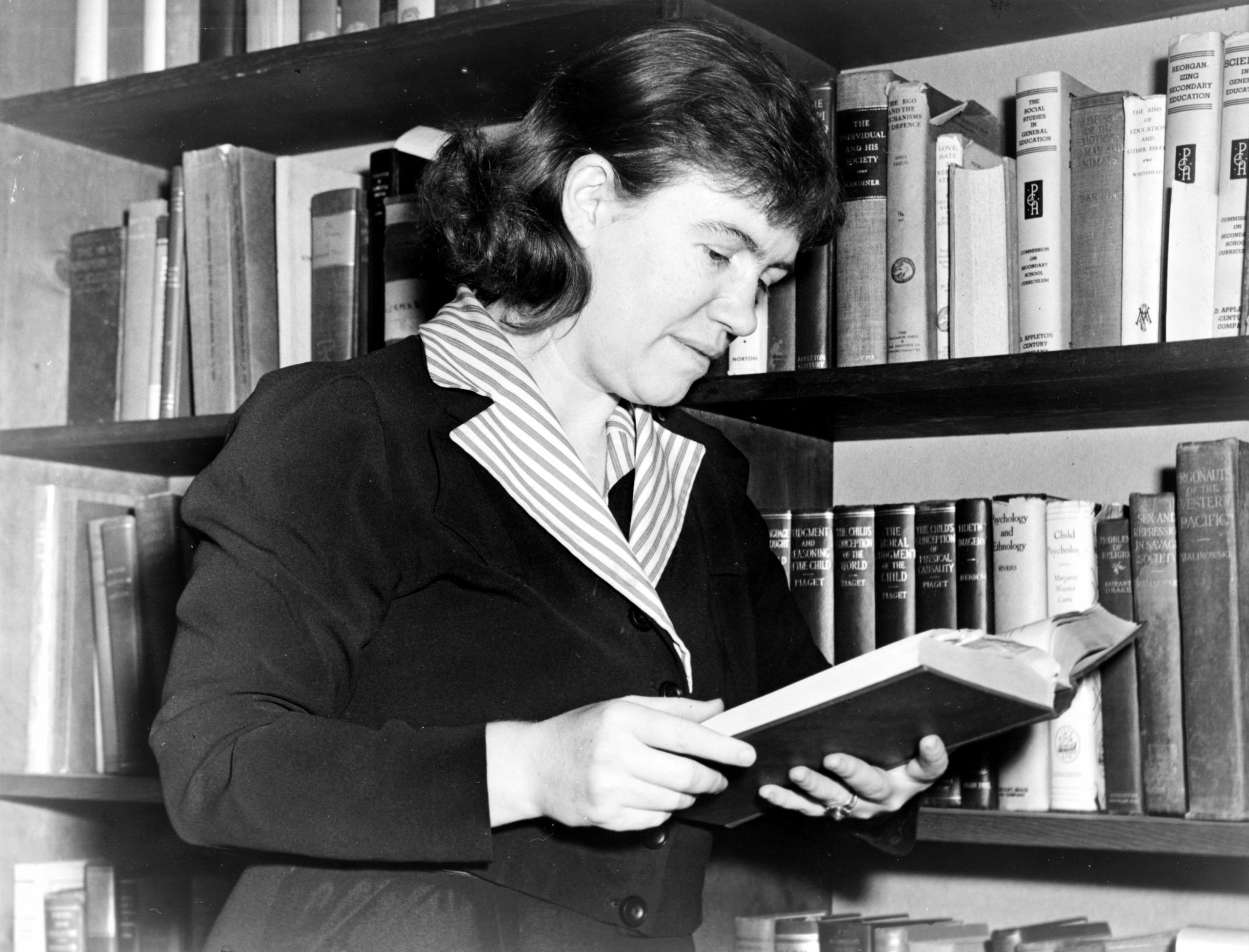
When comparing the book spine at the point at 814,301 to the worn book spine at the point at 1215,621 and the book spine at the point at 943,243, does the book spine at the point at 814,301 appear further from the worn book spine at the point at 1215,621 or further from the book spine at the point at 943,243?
the worn book spine at the point at 1215,621

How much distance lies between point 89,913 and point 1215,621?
4.38 ft

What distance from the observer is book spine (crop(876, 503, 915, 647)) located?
4.19 ft

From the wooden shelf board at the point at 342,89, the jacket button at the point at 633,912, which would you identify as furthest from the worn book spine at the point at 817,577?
the wooden shelf board at the point at 342,89

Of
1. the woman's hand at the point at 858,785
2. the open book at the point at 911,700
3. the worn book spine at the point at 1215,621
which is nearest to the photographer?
the open book at the point at 911,700

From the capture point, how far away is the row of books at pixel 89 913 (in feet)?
5.62

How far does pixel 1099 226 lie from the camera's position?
1.19m

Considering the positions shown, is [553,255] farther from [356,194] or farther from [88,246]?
[88,246]

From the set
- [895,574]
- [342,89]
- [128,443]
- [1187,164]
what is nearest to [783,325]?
[895,574]

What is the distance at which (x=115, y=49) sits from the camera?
5.59 ft

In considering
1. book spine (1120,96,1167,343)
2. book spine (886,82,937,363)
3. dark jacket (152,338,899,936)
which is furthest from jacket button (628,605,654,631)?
book spine (1120,96,1167,343)

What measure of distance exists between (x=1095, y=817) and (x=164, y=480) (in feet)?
4.23

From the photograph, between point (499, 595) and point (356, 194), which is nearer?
point (499, 595)

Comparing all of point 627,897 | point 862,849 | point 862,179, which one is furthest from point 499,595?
point 862,849

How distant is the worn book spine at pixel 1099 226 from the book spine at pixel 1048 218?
1cm
